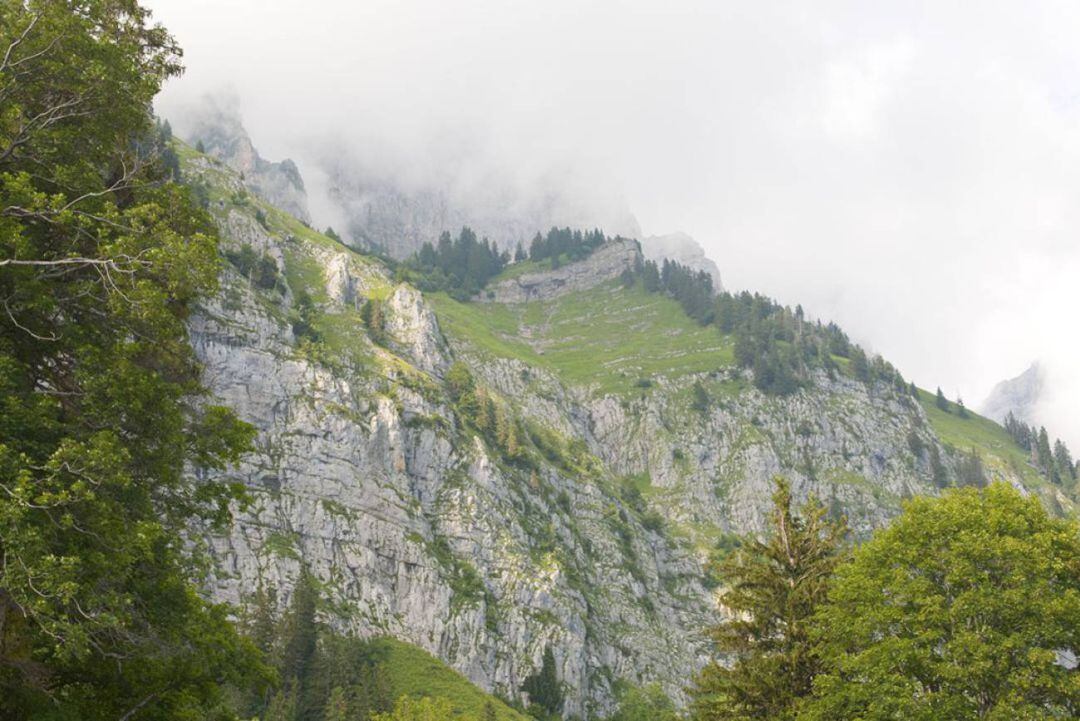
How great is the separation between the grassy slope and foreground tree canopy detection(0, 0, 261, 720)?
79.9m

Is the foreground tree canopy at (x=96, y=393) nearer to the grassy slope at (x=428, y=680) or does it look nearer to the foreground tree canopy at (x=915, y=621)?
the foreground tree canopy at (x=915, y=621)

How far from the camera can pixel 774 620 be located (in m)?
32.2

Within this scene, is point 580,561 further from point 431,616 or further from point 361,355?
point 361,355

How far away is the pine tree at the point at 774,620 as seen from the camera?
100 ft

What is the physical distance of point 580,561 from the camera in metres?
149

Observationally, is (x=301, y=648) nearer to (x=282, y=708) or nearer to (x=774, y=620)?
(x=282, y=708)

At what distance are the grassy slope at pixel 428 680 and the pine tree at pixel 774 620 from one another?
7034 cm

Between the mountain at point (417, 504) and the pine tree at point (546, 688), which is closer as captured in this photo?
the mountain at point (417, 504)

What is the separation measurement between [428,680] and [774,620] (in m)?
79.7

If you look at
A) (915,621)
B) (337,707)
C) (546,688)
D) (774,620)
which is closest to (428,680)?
(546,688)

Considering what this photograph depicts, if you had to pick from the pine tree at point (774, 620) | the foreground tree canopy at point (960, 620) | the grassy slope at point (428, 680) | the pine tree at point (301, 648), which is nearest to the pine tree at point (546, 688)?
the grassy slope at point (428, 680)

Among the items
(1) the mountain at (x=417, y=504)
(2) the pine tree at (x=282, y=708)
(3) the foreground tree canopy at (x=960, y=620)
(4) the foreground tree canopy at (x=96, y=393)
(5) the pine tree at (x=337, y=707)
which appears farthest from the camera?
(1) the mountain at (x=417, y=504)

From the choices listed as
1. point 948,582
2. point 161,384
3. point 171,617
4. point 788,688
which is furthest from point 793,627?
point 161,384

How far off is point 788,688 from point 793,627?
8.11ft
